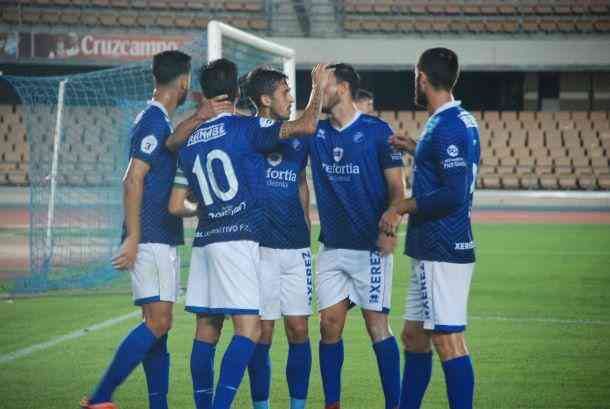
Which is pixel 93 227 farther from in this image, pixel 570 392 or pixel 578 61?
pixel 578 61

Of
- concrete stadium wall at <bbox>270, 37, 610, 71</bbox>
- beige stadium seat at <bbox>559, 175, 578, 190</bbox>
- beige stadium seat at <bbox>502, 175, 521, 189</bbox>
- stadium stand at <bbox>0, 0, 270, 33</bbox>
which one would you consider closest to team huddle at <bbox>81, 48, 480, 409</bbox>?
beige stadium seat at <bbox>502, 175, 521, 189</bbox>

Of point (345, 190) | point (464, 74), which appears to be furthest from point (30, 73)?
point (345, 190)

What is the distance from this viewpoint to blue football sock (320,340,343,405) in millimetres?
5523

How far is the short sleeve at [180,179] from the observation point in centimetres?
532

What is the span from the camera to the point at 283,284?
554 cm

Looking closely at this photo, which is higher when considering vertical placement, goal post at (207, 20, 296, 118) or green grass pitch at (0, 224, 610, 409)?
goal post at (207, 20, 296, 118)

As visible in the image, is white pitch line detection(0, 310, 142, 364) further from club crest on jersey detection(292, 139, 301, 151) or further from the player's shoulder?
the player's shoulder

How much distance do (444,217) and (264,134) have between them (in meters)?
0.99

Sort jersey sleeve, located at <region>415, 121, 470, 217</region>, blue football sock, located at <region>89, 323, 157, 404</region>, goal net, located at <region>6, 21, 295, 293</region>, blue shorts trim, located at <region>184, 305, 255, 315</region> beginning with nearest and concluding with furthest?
jersey sleeve, located at <region>415, 121, 470, 217</region>, blue shorts trim, located at <region>184, 305, 255, 315</region>, blue football sock, located at <region>89, 323, 157, 404</region>, goal net, located at <region>6, 21, 295, 293</region>

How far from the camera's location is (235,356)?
5008mm

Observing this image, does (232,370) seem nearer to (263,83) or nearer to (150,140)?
(150,140)

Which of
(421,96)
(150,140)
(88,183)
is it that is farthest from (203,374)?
(88,183)

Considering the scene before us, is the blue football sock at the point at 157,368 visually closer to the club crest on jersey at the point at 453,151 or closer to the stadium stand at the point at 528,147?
the club crest on jersey at the point at 453,151

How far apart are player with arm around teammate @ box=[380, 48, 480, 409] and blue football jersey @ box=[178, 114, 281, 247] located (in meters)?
0.70
